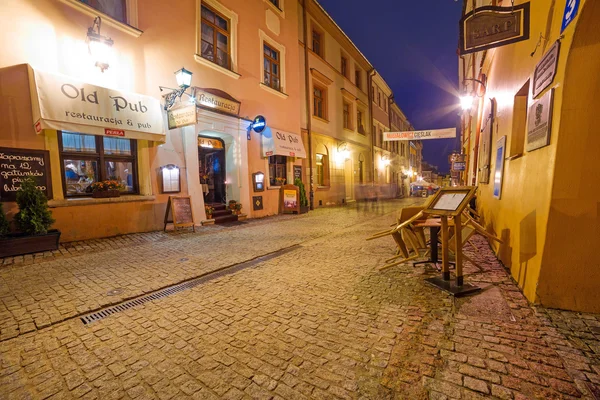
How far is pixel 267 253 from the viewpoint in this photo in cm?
578

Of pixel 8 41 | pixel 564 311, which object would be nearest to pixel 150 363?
pixel 564 311

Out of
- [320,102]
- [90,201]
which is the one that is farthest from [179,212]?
[320,102]

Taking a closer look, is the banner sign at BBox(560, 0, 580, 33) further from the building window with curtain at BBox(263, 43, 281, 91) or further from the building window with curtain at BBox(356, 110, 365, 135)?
the building window with curtain at BBox(356, 110, 365, 135)

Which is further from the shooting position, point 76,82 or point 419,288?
point 76,82

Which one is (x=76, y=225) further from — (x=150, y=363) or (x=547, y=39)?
(x=547, y=39)

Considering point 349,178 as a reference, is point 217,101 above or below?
above

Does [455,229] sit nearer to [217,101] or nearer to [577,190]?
[577,190]

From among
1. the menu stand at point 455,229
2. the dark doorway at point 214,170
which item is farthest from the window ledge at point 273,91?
the menu stand at point 455,229

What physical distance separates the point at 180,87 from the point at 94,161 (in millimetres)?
3157

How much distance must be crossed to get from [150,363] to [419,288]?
3.33 metres

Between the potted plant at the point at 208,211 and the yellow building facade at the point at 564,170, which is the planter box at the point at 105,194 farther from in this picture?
the yellow building facade at the point at 564,170

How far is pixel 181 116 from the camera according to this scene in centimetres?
772

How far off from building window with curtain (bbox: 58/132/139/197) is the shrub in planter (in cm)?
104

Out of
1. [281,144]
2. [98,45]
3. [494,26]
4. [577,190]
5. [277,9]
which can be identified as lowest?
[577,190]
